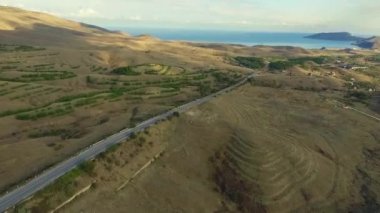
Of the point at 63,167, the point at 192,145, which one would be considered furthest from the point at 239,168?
the point at 63,167

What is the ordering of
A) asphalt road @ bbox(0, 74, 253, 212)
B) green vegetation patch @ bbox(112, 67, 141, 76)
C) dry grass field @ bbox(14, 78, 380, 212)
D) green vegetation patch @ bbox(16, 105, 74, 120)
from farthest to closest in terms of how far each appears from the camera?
green vegetation patch @ bbox(112, 67, 141, 76), green vegetation patch @ bbox(16, 105, 74, 120), dry grass field @ bbox(14, 78, 380, 212), asphalt road @ bbox(0, 74, 253, 212)

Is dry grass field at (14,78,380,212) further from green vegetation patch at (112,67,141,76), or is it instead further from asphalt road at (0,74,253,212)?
green vegetation patch at (112,67,141,76)

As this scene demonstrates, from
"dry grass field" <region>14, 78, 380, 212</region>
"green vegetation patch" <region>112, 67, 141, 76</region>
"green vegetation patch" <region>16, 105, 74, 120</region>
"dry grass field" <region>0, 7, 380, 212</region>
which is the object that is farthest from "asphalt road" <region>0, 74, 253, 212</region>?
"green vegetation patch" <region>112, 67, 141, 76</region>

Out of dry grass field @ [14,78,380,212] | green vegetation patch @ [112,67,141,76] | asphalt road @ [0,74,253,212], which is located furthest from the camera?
green vegetation patch @ [112,67,141,76]

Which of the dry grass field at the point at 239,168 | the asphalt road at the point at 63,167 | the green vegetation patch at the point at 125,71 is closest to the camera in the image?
the asphalt road at the point at 63,167

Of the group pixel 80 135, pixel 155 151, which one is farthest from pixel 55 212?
pixel 80 135

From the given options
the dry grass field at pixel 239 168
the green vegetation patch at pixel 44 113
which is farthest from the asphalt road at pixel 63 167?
the green vegetation patch at pixel 44 113

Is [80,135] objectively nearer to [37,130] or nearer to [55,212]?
[37,130]

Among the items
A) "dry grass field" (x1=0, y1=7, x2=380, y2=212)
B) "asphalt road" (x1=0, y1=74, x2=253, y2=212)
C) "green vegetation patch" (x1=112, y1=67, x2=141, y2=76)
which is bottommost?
"green vegetation patch" (x1=112, y1=67, x2=141, y2=76)

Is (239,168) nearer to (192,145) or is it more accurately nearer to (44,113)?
(192,145)

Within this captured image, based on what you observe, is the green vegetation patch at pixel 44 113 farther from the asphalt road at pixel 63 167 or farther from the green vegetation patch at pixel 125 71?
the green vegetation patch at pixel 125 71

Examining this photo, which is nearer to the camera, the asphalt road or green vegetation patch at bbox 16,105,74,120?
the asphalt road
